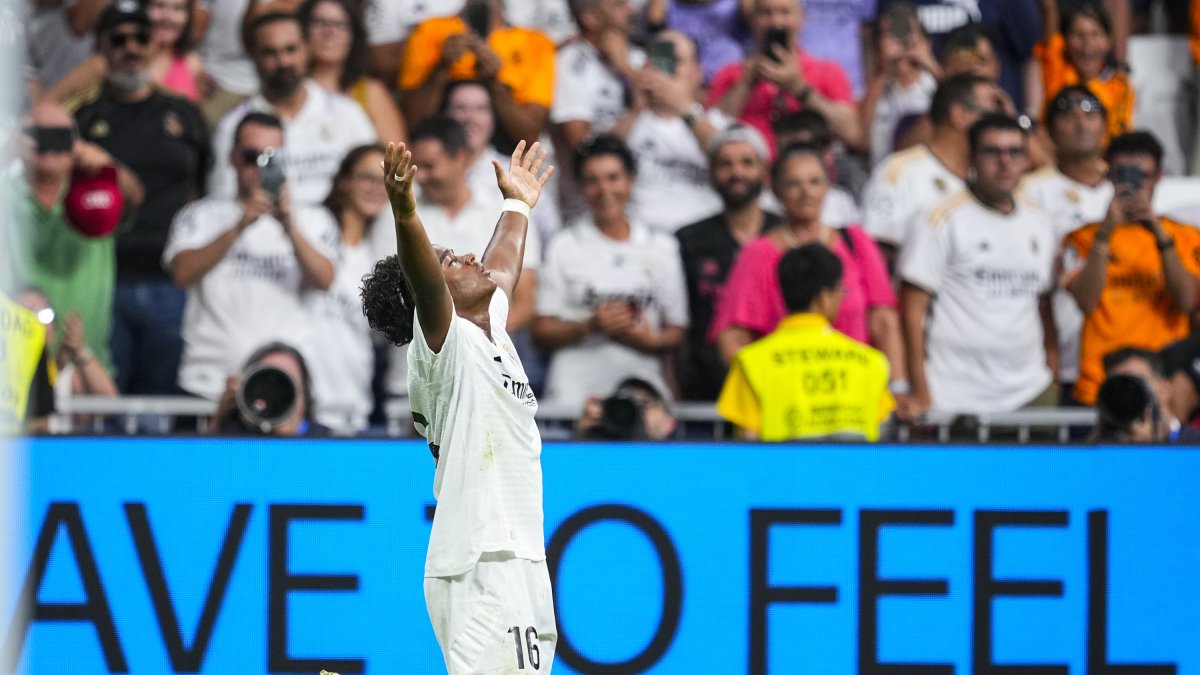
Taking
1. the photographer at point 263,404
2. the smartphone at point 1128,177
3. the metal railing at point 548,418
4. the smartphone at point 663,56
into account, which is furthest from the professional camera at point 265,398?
the smartphone at point 1128,177

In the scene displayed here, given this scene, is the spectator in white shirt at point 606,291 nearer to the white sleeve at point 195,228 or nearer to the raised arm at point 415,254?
the white sleeve at point 195,228

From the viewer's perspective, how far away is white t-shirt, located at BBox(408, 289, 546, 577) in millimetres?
4652

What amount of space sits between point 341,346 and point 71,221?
1.44 metres

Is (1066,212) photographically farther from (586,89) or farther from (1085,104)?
(586,89)

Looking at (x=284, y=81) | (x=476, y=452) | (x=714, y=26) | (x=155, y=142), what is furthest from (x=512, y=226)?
(x=714, y=26)

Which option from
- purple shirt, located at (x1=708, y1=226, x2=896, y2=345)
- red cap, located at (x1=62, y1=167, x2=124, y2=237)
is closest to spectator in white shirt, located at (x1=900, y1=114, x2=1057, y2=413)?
purple shirt, located at (x1=708, y1=226, x2=896, y2=345)

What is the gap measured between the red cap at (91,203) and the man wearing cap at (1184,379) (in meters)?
5.21

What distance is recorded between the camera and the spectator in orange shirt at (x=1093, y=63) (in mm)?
9312

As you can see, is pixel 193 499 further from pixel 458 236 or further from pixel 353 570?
pixel 458 236

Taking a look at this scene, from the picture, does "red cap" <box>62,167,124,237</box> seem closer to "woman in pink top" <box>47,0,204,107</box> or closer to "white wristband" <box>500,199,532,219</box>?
"woman in pink top" <box>47,0,204,107</box>

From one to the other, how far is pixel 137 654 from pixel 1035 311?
4917 mm

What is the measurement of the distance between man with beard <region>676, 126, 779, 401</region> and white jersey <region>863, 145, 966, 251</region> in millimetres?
602

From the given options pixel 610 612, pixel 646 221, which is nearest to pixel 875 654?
pixel 610 612

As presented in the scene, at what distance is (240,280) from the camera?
8.29m
